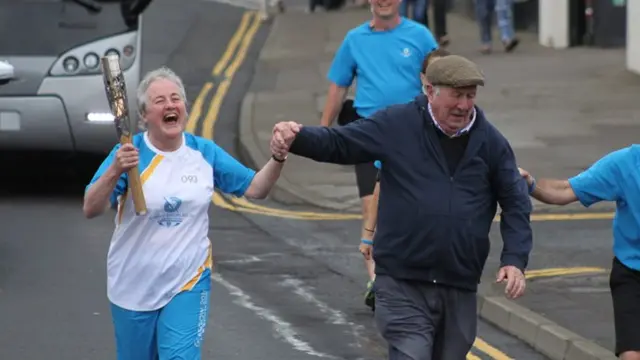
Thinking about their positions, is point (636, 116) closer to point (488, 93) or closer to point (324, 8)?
point (488, 93)

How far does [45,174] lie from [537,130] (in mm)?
5603

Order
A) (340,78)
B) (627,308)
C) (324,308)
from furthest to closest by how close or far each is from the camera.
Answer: (324,308)
(340,78)
(627,308)

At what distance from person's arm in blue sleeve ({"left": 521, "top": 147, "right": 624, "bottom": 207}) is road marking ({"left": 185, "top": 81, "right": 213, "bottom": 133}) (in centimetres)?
1113

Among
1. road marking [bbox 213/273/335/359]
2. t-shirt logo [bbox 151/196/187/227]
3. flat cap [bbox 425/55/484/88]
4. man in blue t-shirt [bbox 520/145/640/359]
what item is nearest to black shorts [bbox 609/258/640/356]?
man in blue t-shirt [bbox 520/145/640/359]

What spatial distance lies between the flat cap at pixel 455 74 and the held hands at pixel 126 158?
3.97ft

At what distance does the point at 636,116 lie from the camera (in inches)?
692

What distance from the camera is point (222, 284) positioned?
10359 mm

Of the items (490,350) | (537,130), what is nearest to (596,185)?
(490,350)

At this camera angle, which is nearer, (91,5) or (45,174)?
(91,5)

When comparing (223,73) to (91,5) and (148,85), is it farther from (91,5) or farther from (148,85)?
(148,85)

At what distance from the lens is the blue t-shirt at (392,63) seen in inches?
360

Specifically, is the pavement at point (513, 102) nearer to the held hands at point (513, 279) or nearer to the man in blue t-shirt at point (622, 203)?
the man in blue t-shirt at point (622, 203)

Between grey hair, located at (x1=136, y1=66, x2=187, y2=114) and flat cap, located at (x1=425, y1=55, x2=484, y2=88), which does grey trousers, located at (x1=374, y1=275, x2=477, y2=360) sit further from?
grey hair, located at (x1=136, y1=66, x2=187, y2=114)

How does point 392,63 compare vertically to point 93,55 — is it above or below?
above
